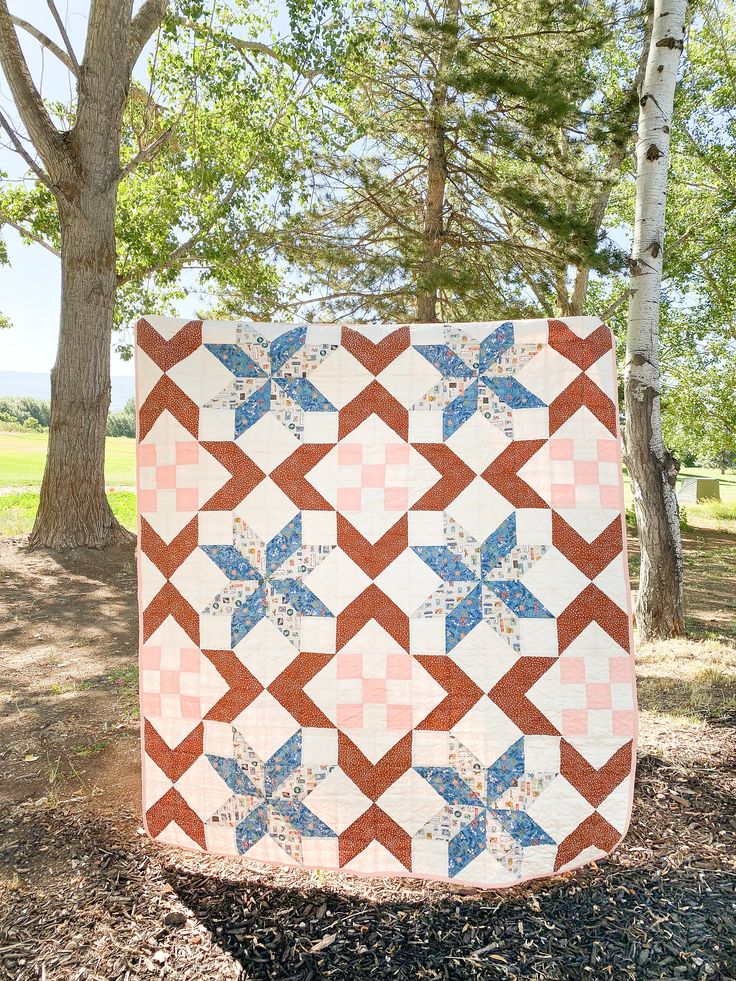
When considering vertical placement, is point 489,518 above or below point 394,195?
below

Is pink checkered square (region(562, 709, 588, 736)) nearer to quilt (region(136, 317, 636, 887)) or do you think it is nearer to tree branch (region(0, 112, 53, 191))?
quilt (region(136, 317, 636, 887))

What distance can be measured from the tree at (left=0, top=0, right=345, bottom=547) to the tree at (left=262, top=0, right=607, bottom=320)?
30.5 inches

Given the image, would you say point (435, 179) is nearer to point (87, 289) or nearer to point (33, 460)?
point (87, 289)

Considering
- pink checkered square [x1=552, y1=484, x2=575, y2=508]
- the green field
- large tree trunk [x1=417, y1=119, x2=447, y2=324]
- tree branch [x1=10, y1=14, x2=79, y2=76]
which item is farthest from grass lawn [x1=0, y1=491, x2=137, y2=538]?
pink checkered square [x1=552, y1=484, x2=575, y2=508]

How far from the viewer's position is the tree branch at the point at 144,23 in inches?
218

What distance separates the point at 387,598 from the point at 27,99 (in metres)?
5.61

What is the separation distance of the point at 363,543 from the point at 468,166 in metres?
5.82

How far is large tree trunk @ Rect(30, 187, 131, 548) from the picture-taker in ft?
17.1

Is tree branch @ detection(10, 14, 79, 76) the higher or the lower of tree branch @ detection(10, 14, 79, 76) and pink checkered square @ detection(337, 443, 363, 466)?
the higher

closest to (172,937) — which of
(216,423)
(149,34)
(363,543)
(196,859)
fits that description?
(196,859)

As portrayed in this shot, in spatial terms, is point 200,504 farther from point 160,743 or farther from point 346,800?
point 346,800

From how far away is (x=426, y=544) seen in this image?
169cm

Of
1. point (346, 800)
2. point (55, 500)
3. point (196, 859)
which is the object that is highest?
point (55, 500)

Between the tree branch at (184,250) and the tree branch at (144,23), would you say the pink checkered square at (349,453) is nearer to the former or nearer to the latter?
the tree branch at (144,23)
